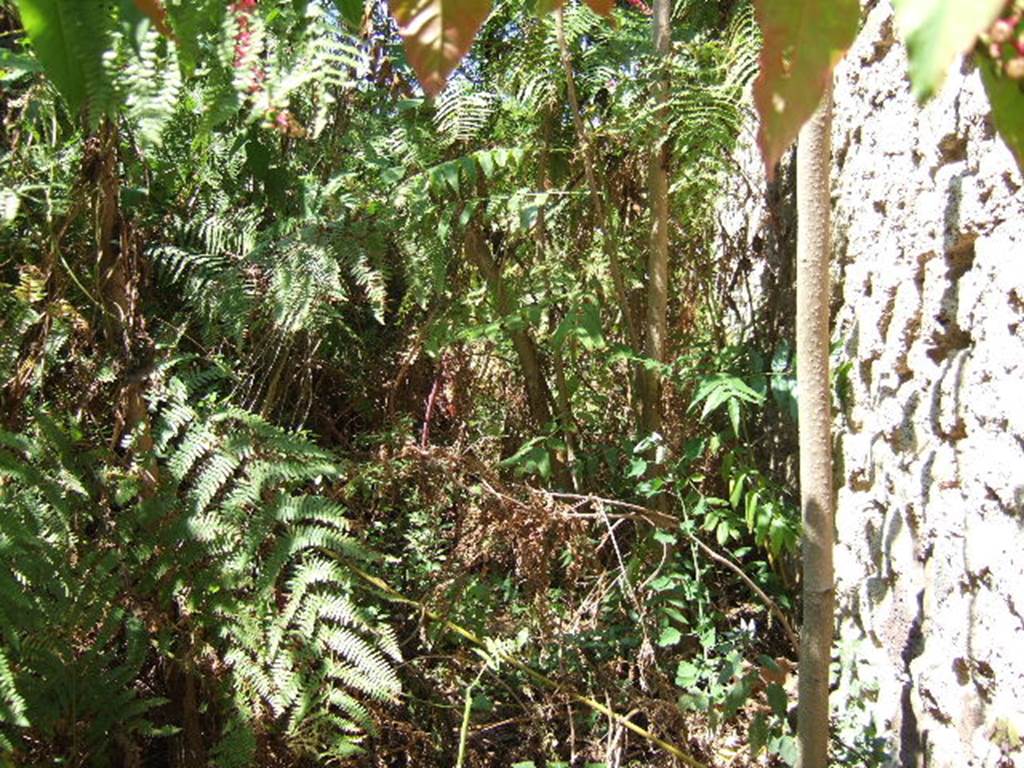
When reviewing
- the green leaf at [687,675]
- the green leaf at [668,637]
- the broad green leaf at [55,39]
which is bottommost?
the green leaf at [687,675]

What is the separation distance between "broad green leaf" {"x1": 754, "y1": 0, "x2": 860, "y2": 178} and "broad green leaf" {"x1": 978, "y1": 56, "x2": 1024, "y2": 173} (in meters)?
0.09

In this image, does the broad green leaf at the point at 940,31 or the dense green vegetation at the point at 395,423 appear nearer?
the broad green leaf at the point at 940,31

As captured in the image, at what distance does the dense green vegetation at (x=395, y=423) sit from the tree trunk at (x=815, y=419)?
0.34m

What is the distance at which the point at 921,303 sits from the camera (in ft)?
6.57

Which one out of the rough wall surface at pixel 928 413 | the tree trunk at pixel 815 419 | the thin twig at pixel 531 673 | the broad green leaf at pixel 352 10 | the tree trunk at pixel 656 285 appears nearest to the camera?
the broad green leaf at pixel 352 10

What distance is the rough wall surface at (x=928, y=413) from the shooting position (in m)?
1.64

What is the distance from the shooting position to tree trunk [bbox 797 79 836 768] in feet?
6.00

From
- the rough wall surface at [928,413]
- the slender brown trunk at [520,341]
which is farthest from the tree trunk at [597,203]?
the rough wall surface at [928,413]

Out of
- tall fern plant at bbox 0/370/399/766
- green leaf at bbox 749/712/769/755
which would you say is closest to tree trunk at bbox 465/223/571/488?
tall fern plant at bbox 0/370/399/766

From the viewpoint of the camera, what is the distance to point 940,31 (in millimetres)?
367

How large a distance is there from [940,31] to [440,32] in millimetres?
276

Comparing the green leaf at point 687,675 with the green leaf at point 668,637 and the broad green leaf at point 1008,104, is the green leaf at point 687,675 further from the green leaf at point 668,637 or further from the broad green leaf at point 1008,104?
the broad green leaf at point 1008,104

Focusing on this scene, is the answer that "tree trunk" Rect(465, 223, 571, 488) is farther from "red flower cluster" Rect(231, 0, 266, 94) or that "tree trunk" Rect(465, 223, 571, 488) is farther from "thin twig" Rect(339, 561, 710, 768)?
"red flower cluster" Rect(231, 0, 266, 94)

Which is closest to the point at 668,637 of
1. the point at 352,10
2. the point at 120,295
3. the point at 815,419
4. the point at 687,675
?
the point at 687,675
